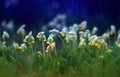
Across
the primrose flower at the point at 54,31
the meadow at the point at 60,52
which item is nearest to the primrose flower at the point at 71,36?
the meadow at the point at 60,52

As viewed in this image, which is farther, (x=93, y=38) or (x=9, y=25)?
(x=9, y=25)

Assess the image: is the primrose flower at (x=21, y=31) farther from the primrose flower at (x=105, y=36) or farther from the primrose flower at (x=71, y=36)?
the primrose flower at (x=105, y=36)

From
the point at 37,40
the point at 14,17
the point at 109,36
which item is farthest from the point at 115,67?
the point at 14,17

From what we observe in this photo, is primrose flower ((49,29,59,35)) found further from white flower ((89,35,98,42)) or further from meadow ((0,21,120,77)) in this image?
white flower ((89,35,98,42))

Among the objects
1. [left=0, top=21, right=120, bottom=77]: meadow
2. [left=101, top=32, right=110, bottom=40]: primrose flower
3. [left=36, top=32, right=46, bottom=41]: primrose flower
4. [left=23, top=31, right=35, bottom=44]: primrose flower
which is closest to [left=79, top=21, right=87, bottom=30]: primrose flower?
[left=0, top=21, right=120, bottom=77]: meadow

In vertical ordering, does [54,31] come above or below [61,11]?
below

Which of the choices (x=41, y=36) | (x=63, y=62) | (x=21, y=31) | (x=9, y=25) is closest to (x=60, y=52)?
(x=63, y=62)

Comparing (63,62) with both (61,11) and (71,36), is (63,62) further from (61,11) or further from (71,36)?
(61,11)
